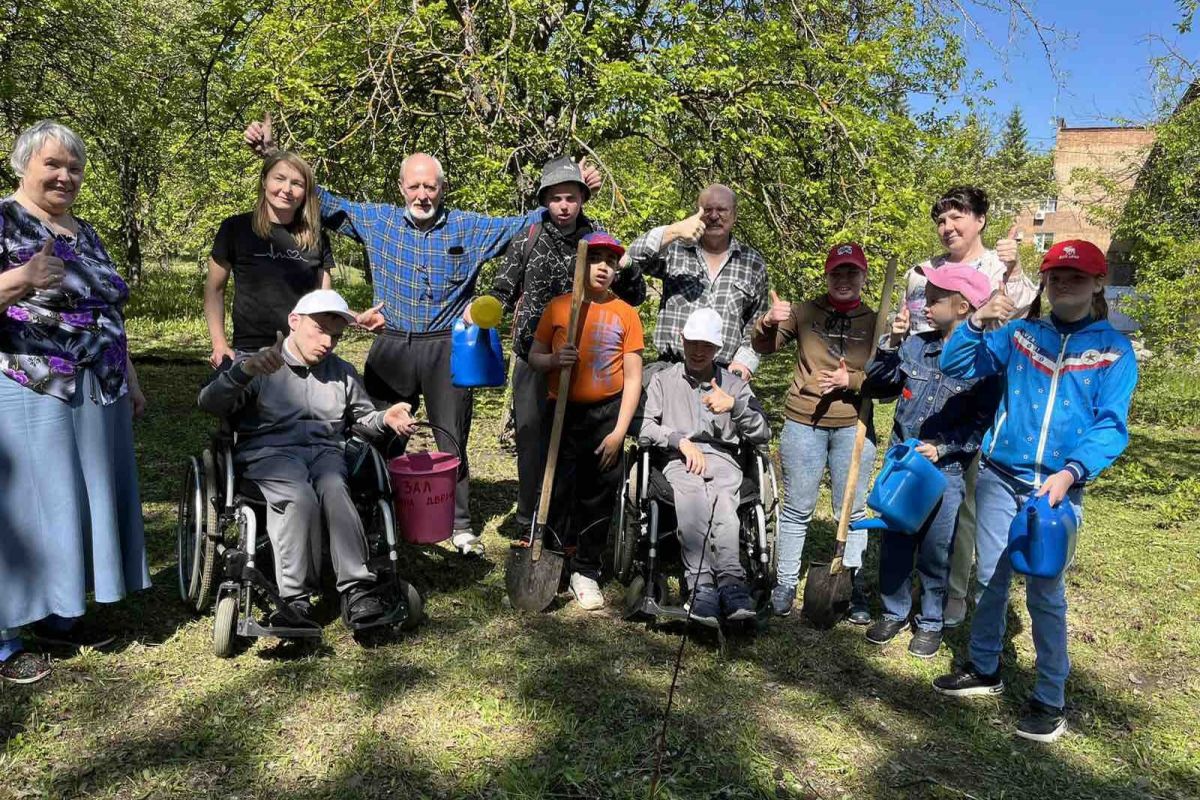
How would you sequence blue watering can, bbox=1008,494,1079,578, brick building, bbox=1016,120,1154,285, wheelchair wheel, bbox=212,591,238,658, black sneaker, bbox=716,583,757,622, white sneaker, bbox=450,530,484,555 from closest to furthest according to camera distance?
blue watering can, bbox=1008,494,1079,578 < wheelchair wheel, bbox=212,591,238,658 < black sneaker, bbox=716,583,757,622 < white sneaker, bbox=450,530,484,555 < brick building, bbox=1016,120,1154,285

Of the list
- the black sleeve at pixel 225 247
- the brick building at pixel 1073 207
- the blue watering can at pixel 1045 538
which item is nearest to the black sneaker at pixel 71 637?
the black sleeve at pixel 225 247

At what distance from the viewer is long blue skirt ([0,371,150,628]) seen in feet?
8.60

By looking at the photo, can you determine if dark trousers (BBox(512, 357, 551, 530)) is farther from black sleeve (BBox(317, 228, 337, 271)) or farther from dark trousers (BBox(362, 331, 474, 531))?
black sleeve (BBox(317, 228, 337, 271))

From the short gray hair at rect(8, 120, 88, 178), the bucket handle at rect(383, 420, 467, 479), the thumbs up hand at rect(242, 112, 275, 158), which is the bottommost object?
the bucket handle at rect(383, 420, 467, 479)

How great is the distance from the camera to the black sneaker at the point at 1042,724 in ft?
8.95

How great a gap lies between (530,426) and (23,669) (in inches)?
81.3

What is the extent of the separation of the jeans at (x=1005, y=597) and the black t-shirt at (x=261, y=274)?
289 centimetres

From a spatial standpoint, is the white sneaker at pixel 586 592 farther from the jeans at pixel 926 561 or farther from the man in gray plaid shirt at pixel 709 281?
the jeans at pixel 926 561

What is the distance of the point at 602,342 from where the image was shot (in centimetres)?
346

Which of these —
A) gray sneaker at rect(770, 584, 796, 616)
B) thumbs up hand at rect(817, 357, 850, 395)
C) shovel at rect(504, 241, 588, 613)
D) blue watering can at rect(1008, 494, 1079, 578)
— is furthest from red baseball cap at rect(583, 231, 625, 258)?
blue watering can at rect(1008, 494, 1079, 578)

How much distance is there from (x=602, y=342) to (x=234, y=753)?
2.02 meters

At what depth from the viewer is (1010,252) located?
3129mm

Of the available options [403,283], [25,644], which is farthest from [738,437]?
[25,644]

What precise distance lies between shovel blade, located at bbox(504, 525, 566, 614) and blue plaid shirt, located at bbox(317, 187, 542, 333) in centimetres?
115
